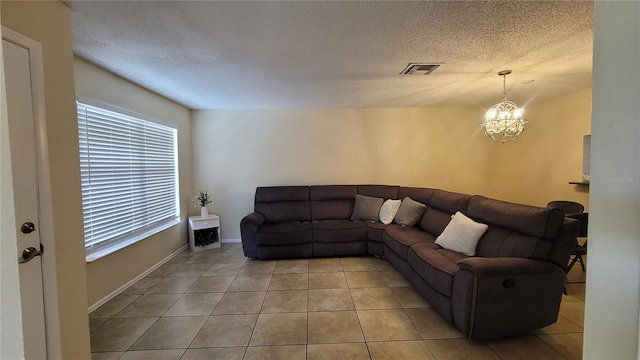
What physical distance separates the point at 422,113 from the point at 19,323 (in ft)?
16.3

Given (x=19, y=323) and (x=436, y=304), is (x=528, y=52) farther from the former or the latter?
(x=19, y=323)

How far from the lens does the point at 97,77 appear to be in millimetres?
2432

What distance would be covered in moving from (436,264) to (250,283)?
6.63 ft

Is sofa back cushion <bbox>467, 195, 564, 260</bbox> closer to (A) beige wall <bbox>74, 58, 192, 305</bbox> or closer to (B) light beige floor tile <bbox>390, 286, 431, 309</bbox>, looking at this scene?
(B) light beige floor tile <bbox>390, 286, 431, 309</bbox>

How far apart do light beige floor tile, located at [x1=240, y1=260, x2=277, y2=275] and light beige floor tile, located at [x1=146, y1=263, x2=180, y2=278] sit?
0.94 m

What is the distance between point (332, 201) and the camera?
4285mm

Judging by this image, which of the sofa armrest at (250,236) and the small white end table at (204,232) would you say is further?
the small white end table at (204,232)

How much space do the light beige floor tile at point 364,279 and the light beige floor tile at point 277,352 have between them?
1.07m

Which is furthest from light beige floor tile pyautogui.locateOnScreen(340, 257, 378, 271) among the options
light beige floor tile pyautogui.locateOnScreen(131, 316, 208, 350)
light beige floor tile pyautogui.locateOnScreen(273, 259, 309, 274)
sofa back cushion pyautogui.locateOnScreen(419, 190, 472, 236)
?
light beige floor tile pyautogui.locateOnScreen(131, 316, 208, 350)

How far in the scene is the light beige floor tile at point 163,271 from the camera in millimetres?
3115

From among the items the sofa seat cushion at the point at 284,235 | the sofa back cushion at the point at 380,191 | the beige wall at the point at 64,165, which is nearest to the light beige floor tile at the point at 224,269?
the sofa seat cushion at the point at 284,235

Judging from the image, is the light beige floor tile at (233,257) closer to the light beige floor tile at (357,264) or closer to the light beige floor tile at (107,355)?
the light beige floor tile at (357,264)

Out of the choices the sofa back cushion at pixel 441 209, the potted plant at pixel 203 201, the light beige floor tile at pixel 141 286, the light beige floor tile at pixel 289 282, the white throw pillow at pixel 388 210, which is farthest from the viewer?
the potted plant at pixel 203 201

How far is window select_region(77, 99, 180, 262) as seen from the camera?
233 cm
